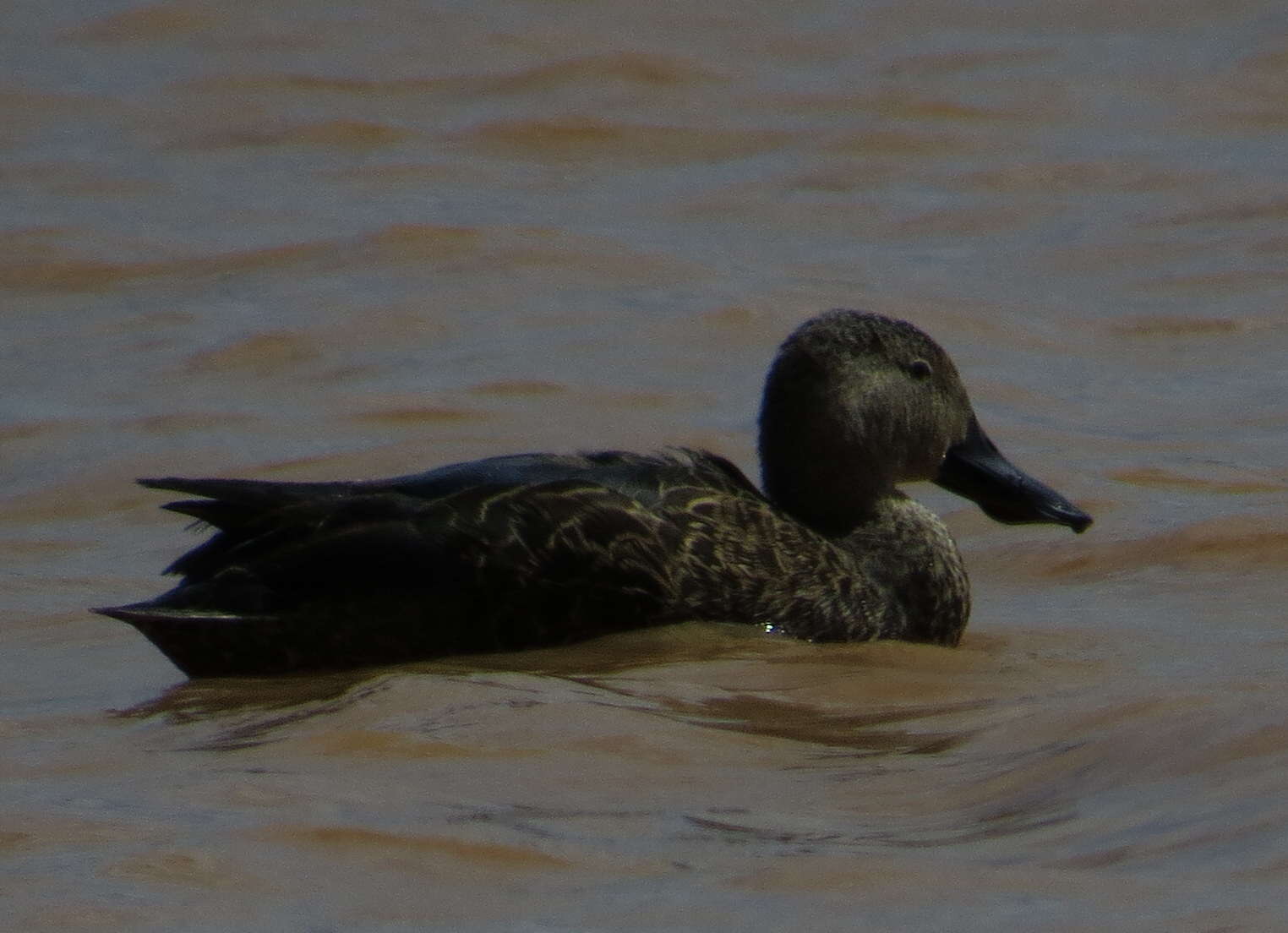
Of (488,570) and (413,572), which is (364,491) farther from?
(488,570)

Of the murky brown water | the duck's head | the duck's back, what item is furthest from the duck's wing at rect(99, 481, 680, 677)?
the duck's head

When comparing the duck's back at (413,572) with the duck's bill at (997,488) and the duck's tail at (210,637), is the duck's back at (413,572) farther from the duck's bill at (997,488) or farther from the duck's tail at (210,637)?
the duck's bill at (997,488)

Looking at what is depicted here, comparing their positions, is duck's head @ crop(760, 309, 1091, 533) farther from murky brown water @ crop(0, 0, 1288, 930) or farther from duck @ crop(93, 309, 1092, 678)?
murky brown water @ crop(0, 0, 1288, 930)

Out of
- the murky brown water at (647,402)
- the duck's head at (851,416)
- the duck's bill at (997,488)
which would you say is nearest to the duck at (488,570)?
the murky brown water at (647,402)

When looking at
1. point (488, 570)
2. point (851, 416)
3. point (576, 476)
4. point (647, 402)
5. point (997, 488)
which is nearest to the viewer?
point (488, 570)

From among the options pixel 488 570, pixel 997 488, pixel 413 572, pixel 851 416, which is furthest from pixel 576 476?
pixel 997 488

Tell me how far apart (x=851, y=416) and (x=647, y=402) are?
2.84 metres

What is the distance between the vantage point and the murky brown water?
4.81 meters

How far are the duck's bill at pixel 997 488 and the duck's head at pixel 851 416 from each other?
41mm

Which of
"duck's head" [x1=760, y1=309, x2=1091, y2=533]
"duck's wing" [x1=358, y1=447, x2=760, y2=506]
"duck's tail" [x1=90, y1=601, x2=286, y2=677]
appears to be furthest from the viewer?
"duck's head" [x1=760, y1=309, x2=1091, y2=533]

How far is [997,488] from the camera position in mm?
7586

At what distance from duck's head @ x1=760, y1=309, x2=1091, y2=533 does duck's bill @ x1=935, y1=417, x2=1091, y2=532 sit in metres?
0.04

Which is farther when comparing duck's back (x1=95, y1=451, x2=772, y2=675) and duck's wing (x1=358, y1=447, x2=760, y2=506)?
duck's wing (x1=358, y1=447, x2=760, y2=506)

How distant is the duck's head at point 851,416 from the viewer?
7.27 m
